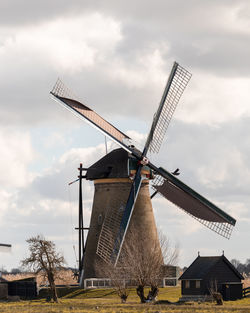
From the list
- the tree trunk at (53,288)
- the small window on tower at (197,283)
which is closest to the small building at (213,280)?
the small window on tower at (197,283)

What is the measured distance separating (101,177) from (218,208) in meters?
10.2

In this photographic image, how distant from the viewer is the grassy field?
5453 centimetres

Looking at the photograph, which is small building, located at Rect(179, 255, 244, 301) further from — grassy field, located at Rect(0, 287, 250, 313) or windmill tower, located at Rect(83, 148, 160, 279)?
windmill tower, located at Rect(83, 148, 160, 279)

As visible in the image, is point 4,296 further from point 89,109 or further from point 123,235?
point 89,109

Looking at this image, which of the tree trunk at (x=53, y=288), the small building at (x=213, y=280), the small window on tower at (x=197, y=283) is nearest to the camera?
the small building at (x=213, y=280)

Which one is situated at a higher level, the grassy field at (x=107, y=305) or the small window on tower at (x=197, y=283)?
the small window on tower at (x=197, y=283)

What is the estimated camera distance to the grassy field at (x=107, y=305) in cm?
5453

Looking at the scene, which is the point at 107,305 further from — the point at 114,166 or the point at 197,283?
the point at 114,166

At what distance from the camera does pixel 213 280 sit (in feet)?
227

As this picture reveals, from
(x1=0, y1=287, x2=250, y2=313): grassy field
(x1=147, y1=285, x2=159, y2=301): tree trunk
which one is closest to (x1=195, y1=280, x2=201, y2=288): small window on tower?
(x1=0, y1=287, x2=250, y2=313): grassy field

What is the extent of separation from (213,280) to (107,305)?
1209 centimetres

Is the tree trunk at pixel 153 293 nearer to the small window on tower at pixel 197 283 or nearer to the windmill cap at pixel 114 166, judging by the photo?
the small window on tower at pixel 197 283

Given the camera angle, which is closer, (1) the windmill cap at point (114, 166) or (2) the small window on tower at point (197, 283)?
(2) the small window on tower at point (197, 283)

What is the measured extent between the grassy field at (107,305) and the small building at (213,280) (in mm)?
1228
